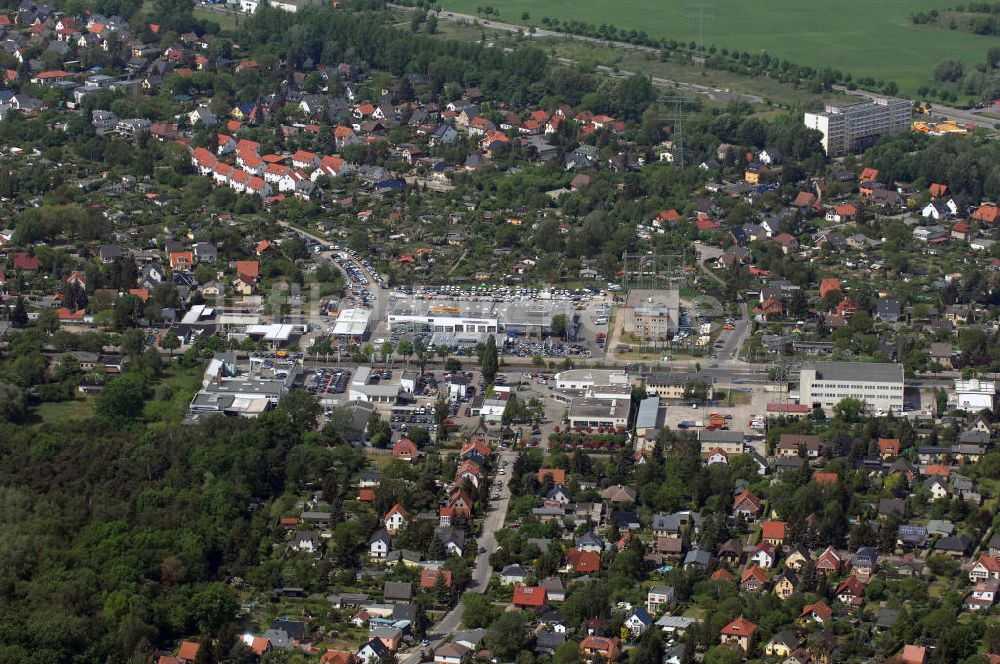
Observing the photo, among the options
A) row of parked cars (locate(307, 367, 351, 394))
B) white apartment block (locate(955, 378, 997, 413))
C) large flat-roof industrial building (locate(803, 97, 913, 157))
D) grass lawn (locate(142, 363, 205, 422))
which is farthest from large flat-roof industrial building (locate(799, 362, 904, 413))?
large flat-roof industrial building (locate(803, 97, 913, 157))

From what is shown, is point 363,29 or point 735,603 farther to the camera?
point 363,29

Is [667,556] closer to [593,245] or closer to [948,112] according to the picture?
[593,245]

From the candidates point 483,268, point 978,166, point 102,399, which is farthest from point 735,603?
point 978,166

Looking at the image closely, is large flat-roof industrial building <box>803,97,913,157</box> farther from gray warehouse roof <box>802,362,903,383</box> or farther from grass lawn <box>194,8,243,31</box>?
grass lawn <box>194,8,243,31</box>

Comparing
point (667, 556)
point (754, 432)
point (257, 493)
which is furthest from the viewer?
point (754, 432)

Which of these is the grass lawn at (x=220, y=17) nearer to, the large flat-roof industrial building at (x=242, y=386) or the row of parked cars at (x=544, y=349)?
the row of parked cars at (x=544, y=349)

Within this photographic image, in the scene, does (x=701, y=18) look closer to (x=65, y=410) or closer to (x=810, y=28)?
(x=810, y=28)

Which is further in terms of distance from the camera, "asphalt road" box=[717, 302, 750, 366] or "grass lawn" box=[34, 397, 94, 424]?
"asphalt road" box=[717, 302, 750, 366]
